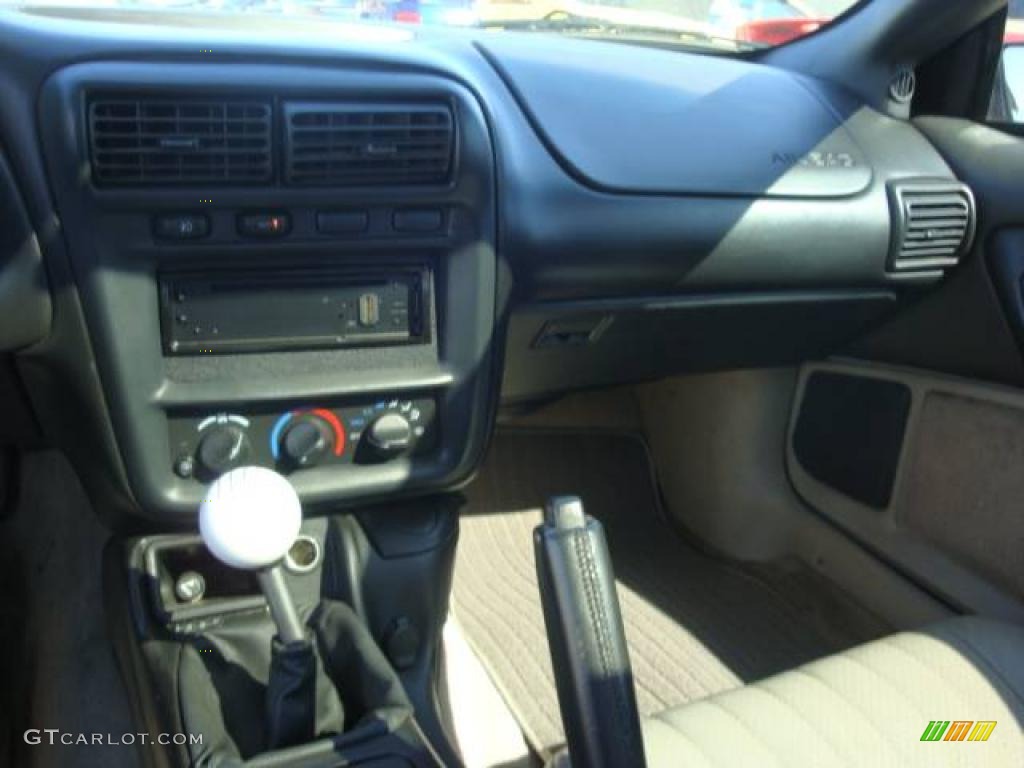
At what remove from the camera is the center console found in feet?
3.46

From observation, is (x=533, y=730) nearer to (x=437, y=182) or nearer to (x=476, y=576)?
(x=476, y=576)

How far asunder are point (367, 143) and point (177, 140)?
0.68 ft

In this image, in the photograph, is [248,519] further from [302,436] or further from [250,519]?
[302,436]

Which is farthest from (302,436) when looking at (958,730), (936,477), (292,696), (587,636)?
(936,477)

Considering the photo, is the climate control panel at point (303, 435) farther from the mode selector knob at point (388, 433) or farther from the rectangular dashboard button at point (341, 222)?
the rectangular dashboard button at point (341, 222)

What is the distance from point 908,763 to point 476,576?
1.03m

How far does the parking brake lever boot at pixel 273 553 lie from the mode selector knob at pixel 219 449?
19cm

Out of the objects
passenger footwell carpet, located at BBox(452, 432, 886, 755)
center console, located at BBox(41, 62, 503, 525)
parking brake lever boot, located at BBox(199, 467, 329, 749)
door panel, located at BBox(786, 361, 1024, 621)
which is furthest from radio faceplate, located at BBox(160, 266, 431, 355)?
door panel, located at BBox(786, 361, 1024, 621)

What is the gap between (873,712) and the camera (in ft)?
3.91

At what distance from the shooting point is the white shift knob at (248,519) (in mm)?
945

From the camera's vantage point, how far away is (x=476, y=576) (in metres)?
2.01

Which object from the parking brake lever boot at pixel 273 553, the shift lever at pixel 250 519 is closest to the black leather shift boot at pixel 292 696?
the parking brake lever boot at pixel 273 553

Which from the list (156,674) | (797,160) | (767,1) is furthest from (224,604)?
(767,1)
